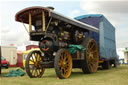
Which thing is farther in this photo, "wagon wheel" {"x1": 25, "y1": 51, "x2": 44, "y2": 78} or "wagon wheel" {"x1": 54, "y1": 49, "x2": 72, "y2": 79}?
"wagon wheel" {"x1": 25, "y1": 51, "x2": 44, "y2": 78}

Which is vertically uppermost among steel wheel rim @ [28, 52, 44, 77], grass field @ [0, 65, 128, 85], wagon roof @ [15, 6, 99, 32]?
wagon roof @ [15, 6, 99, 32]

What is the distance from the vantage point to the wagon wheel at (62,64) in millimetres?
7320

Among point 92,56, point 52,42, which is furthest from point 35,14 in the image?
point 92,56

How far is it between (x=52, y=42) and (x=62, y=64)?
1024 mm

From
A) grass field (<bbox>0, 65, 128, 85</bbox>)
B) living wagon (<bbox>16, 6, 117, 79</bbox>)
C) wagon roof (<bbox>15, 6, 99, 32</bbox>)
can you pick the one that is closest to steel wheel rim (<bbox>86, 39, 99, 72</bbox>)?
living wagon (<bbox>16, 6, 117, 79</bbox>)

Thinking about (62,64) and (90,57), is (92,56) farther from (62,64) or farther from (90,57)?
(62,64)

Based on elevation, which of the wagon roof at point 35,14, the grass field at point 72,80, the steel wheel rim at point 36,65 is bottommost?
the grass field at point 72,80

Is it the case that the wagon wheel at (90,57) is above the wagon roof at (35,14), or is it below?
below

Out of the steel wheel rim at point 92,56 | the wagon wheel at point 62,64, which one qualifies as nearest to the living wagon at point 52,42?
the wagon wheel at point 62,64

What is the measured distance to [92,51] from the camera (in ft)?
35.8

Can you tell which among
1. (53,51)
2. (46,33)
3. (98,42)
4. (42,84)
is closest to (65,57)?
(53,51)

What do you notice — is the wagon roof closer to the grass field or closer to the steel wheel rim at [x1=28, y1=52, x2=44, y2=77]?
the steel wheel rim at [x1=28, y1=52, x2=44, y2=77]

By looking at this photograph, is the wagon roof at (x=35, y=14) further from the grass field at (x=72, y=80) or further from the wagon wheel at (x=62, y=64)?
the grass field at (x=72, y=80)

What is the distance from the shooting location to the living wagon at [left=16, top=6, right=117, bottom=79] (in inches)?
305
